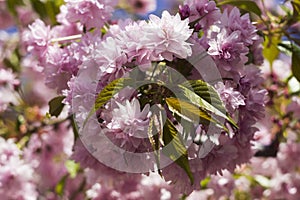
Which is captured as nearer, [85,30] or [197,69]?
[197,69]

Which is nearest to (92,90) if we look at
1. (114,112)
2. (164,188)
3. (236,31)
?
(114,112)

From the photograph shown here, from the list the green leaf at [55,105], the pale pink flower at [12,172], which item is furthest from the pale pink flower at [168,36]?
the pale pink flower at [12,172]

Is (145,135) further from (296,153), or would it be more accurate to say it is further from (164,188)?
(296,153)

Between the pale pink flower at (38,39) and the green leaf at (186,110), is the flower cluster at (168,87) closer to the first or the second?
the green leaf at (186,110)

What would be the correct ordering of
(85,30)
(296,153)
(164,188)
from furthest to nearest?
(296,153), (164,188), (85,30)

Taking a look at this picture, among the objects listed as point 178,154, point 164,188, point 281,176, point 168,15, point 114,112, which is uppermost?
point 168,15

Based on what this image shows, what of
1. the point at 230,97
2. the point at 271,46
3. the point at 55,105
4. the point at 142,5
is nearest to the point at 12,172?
the point at 55,105

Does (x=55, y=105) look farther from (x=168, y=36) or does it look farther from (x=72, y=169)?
(x=72, y=169)
